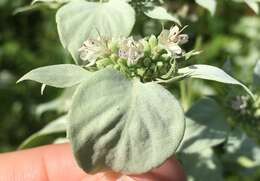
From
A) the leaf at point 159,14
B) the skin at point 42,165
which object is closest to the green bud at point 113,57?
the leaf at point 159,14

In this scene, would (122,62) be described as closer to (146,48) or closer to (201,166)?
(146,48)

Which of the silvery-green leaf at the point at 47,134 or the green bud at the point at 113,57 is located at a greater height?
the green bud at the point at 113,57

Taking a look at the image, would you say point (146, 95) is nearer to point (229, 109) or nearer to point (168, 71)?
point (168, 71)

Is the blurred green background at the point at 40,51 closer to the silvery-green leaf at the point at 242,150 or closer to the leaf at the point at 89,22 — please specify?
the silvery-green leaf at the point at 242,150

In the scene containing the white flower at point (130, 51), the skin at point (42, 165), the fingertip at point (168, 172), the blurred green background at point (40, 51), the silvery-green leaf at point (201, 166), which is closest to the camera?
the white flower at point (130, 51)

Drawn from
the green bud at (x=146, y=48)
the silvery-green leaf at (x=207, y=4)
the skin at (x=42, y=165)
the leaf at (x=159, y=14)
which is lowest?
the skin at (x=42, y=165)

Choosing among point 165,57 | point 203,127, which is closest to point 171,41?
point 165,57
